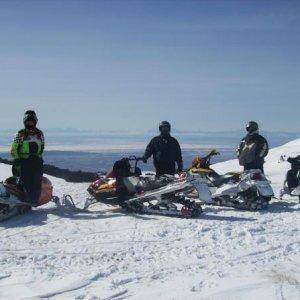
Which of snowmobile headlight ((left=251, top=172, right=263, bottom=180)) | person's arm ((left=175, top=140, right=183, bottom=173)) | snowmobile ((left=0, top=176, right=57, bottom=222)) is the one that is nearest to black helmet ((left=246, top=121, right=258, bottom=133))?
snowmobile headlight ((left=251, top=172, right=263, bottom=180))

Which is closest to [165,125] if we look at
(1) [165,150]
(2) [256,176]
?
(1) [165,150]

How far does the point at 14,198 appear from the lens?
9.98 meters

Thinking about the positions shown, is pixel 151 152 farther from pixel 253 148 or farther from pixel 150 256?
pixel 150 256

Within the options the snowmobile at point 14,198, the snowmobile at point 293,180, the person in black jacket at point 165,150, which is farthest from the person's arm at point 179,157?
the snowmobile at point 14,198

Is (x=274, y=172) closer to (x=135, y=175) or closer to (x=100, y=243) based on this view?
(x=135, y=175)

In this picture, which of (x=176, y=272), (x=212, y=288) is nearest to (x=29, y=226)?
(x=176, y=272)

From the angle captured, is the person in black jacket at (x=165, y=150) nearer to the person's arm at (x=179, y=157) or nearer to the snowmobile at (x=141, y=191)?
the person's arm at (x=179, y=157)

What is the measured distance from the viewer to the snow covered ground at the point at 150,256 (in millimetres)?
5676

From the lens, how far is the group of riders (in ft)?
33.3

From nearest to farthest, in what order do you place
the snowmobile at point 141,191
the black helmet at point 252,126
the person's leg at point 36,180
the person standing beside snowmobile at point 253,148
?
the snowmobile at point 141,191
the person's leg at point 36,180
the black helmet at point 252,126
the person standing beside snowmobile at point 253,148

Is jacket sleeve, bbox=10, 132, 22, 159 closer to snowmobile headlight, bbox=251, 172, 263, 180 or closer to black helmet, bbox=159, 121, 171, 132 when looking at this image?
black helmet, bbox=159, 121, 171, 132

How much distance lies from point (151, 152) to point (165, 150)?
0.32 metres

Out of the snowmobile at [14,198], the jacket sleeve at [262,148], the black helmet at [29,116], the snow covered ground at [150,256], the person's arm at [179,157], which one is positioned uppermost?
the black helmet at [29,116]

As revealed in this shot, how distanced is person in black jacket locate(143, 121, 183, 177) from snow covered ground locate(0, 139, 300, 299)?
202cm
